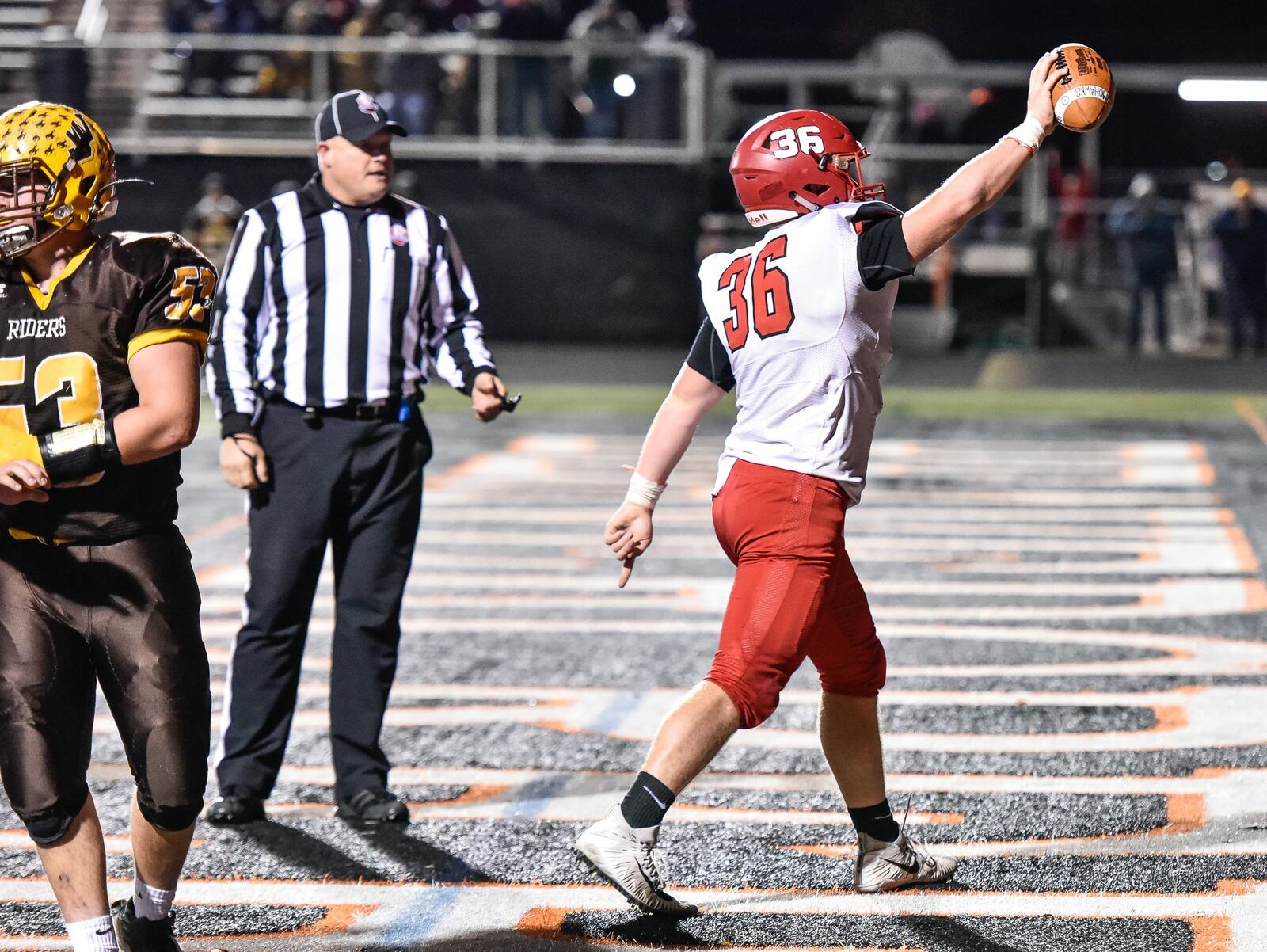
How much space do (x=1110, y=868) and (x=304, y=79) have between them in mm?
17088

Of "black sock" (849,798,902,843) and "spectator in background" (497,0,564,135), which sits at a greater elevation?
"spectator in background" (497,0,564,135)

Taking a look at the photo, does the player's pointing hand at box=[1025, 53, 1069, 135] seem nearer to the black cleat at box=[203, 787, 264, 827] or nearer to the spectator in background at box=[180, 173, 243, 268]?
the black cleat at box=[203, 787, 264, 827]

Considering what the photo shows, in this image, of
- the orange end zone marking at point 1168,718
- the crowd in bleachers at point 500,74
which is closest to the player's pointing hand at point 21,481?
the orange end zone marking at point 1168,718

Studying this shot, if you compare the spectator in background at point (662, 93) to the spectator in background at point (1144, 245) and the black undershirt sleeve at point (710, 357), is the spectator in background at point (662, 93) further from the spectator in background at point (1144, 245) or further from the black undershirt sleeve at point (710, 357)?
the black undershirt sleeve at point (710, 357)

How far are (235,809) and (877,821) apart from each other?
1.70 m

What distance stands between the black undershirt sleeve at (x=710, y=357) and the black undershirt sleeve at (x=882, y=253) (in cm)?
36

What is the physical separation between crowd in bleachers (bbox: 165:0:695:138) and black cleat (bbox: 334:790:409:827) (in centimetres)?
1514

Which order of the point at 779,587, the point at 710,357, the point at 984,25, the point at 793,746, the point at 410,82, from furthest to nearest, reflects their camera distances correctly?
the point at 984,25 → the point at 410,82 → the point at 793,746 → the point at 710,357 → the point at 779,587

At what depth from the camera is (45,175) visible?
3.17 meters

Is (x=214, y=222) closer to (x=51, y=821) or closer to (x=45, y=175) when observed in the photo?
(x=45, y=175)

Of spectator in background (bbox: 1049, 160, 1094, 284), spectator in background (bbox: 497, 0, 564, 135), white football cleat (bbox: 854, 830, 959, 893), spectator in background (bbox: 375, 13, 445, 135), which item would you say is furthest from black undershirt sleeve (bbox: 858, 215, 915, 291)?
spectator in background (bbox: 1049, 160, 1094, 284)

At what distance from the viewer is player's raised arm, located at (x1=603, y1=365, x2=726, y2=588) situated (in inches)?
153

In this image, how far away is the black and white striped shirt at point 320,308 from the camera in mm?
4777

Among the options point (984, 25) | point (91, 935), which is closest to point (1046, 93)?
point (91, 935)
